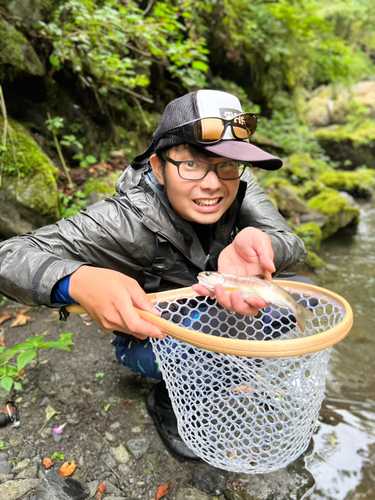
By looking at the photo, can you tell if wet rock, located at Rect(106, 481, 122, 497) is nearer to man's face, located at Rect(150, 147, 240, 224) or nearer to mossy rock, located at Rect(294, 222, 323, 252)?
man's face, located at Rect(150, 147, 240, 224)

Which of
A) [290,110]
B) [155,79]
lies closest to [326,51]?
[290,110]

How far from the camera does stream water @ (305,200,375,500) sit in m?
1.81

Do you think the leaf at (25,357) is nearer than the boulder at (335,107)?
Yes

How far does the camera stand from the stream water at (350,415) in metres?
1.81

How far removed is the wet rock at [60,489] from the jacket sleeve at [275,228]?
149 centimetres

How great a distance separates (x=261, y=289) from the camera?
134 cm

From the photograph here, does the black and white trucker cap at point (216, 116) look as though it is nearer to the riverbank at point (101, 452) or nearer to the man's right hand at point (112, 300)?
the man's right hand at point (112, 300)

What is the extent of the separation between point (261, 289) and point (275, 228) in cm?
85

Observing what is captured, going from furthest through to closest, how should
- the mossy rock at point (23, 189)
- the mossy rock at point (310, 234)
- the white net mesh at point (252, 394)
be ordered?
1. the mossy rock at point (310, 234)
2. the mossy rock at point (23, 189)
3. the white net mesh at point (252, 394)

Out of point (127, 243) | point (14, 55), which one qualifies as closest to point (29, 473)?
point (127, 243)

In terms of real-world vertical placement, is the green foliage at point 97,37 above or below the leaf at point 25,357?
above

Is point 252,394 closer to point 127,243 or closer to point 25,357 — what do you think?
point 127,243

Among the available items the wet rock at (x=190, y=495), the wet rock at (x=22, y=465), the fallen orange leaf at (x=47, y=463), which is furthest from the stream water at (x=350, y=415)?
the wet rock at (x=22, y=465)

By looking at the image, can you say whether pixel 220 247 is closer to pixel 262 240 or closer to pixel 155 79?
Result: pixel 262 240
